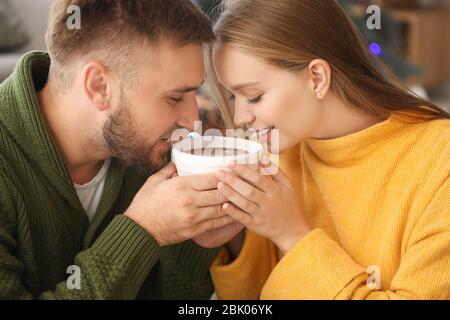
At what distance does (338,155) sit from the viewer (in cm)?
126

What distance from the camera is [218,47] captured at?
4.04 feet

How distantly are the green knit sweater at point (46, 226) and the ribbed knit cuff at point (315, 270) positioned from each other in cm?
25

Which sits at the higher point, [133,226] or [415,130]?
[415,130]

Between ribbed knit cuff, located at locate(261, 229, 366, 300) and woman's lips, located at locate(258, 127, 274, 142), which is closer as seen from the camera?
ribbed knit cuff, located at locate(261, 229, 366, 300)

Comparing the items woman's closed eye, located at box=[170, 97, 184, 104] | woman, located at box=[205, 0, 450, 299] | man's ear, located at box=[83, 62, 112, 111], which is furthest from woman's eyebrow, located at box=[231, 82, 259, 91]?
man's ear, located at box=[83, 62, 112, 111]

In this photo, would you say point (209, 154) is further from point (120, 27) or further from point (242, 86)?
point (120, 27)

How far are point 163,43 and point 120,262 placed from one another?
0.42 m

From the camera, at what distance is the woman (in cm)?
111

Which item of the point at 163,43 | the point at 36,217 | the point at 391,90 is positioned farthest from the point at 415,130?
the point at 36,217

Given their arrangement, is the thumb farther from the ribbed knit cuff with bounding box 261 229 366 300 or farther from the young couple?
the ribbed knit cuff with bounding box 261 229 366 300

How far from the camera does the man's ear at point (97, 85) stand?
1171 mm

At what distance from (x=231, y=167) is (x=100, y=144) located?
323 mm

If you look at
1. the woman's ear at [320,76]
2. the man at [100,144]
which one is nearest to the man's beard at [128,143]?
the man at [100,144]

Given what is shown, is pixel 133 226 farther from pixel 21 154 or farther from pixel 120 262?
pixel 21 154
